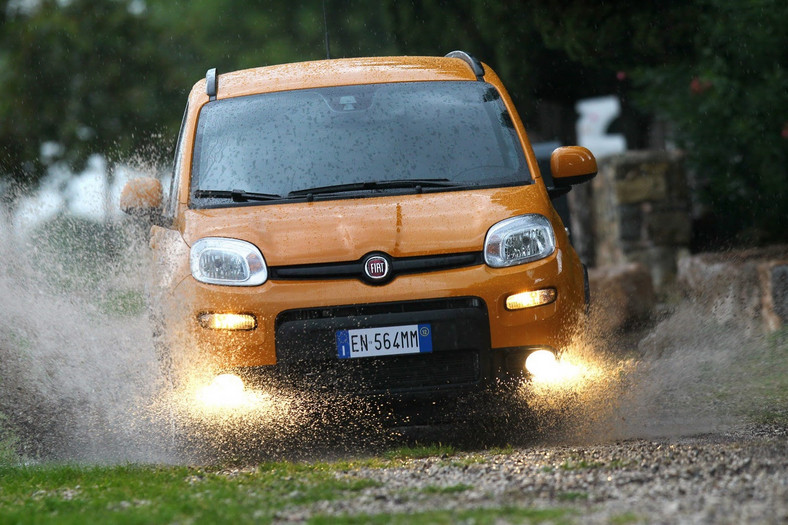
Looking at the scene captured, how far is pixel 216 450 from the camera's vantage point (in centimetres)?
632

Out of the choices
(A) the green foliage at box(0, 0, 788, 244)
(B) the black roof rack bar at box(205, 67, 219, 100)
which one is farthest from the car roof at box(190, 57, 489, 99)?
(A) the green foliage at box(0, 0, 788, 244)

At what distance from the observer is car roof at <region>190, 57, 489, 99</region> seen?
7301mm

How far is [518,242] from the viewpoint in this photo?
6.15 m

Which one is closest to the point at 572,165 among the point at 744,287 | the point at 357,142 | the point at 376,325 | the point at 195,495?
the point at 357,142

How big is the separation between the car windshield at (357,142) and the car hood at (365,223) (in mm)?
177

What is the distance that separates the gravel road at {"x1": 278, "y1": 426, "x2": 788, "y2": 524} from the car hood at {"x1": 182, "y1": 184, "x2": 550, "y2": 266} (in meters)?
0.99

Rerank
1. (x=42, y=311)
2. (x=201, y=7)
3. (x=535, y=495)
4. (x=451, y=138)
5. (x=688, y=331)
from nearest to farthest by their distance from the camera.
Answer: (x=535, y=495) → (x=451, y=138) → (x=42, y=311) → (x=688, y=331) → (x=201, y=7)

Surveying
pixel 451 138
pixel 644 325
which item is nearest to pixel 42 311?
pixel 451 138

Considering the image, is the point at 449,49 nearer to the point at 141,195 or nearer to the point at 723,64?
the point at 723,64

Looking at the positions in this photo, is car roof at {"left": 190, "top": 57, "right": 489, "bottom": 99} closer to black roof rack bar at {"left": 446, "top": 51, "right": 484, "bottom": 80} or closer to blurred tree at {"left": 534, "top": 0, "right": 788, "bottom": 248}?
black roof rack bar at {"left": 446, "top": 51, "right": 484, "bottom": 80}

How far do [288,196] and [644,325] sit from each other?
21.7ft

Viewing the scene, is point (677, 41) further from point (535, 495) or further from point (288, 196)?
point (535, 495)

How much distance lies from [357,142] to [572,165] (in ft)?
3.75

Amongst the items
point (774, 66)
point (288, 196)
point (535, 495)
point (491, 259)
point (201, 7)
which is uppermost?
point (201, 7)
